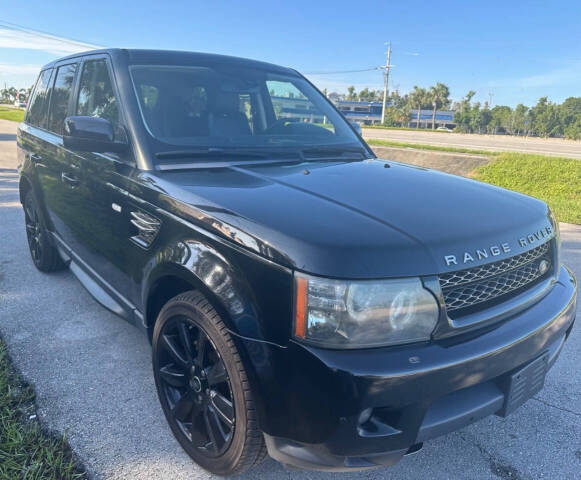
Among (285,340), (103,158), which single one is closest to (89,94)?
(103,158)

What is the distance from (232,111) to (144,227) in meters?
1.07

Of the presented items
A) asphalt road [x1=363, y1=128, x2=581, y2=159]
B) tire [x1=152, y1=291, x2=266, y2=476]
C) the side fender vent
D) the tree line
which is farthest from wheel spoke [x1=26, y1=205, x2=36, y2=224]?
the tree line

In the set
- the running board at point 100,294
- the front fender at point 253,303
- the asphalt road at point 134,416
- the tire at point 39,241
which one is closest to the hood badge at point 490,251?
the front fender at point 253,303

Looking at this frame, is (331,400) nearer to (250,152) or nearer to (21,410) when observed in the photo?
(250,152)

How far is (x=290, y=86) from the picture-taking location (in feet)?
11.3

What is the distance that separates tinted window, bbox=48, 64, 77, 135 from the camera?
3.42 m

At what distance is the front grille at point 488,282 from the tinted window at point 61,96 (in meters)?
3.07

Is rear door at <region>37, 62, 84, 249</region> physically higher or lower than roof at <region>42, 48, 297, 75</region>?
lower

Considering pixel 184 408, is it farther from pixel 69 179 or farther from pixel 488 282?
pixel 69 179

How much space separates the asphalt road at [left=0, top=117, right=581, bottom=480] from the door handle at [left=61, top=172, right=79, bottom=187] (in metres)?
1.04

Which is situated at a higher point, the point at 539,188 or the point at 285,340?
the point at 285,340

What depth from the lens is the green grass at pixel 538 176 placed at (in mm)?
9914

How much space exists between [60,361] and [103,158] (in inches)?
51.5

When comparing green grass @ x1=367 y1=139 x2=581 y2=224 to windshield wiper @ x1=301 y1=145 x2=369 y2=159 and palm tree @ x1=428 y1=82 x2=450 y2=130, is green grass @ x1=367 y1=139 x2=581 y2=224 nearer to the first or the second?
windshield wiper @ x1=301 y1=145 x2=369 y2=159
